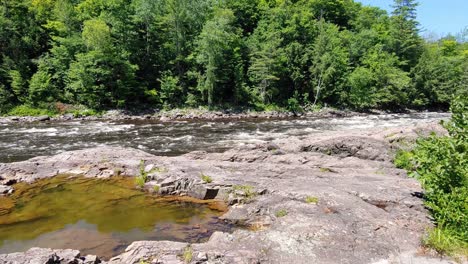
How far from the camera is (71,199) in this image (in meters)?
12.3

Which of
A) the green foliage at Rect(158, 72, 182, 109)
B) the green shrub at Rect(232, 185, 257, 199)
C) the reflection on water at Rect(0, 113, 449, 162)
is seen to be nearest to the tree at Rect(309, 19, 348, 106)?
the reflection on water at Rect(0, 113, 449, 162)

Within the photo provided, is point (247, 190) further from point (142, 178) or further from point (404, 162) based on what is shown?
point (404, 162)

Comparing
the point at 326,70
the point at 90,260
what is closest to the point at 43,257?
the point at 90,260

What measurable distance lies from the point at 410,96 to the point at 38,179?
6787cm

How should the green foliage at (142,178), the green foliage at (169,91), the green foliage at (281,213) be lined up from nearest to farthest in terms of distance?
1. the green foliage at (281,213)
2. the green foliage at (142,178)
3. the green foliage at (169,91)

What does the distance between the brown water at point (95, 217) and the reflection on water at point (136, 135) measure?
1088 cm

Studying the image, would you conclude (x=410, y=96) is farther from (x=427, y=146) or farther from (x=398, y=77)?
(x=427, y=146)

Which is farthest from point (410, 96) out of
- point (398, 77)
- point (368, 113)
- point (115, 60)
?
point (115, 60)

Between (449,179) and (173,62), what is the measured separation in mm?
47760

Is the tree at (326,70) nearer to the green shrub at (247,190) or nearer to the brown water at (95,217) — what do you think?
the green shrub at (247,190)

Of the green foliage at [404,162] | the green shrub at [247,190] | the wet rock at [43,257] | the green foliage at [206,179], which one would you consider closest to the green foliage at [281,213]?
the green shrub at [247,190]

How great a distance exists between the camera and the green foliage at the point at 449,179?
802 centimetres

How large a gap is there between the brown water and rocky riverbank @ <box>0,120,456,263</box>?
78 centimetres

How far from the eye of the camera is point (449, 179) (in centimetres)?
876
